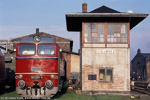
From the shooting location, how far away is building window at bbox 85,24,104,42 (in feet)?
62.9

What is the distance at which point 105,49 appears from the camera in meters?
19.0

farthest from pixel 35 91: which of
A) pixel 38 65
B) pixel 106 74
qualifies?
A: pixel 106 74

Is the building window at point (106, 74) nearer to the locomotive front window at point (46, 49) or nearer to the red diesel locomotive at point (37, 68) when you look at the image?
the red diesel locomotive at point (37, 68)

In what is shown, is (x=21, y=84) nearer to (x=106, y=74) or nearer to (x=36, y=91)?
(x=36, y=91)

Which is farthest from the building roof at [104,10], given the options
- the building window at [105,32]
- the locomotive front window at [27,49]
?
the locomotive front window at [27,49]

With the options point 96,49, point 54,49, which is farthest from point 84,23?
point 54,49

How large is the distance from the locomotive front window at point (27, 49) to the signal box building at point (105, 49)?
16.5 feet

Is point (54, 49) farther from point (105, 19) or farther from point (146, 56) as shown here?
point (146, 56)

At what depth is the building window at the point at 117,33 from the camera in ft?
63.0

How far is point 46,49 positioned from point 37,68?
118cm

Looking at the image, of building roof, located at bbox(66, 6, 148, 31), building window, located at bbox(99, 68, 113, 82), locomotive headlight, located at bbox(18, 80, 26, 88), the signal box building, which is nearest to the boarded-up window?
the signal box building

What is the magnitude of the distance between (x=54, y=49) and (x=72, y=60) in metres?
21.0

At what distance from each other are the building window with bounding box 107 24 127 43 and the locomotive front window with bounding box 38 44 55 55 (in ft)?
19.2

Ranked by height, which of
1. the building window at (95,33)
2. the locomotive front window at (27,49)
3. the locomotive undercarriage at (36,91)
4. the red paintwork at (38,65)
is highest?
the building window at (95,33)
